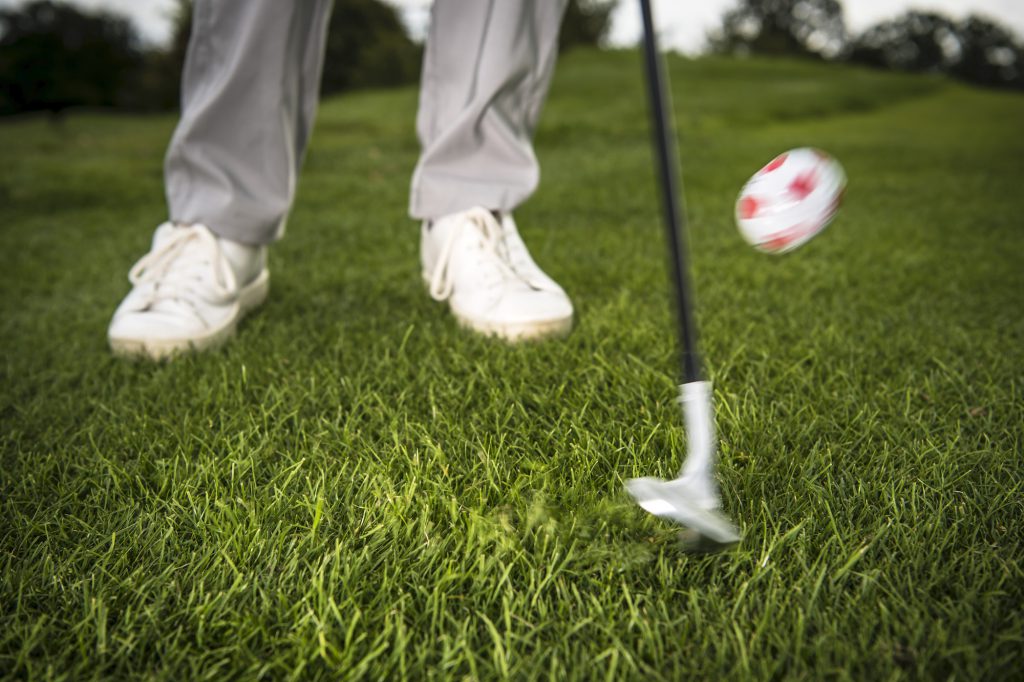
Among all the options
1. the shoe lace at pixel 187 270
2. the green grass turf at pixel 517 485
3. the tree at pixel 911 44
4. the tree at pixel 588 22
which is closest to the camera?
the green grass turf at pixel 517 485

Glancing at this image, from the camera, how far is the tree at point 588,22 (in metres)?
36.8

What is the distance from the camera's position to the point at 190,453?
1.25 meters

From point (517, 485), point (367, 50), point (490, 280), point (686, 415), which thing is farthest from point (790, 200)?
point (367, 50)

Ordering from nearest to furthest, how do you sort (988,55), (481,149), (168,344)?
(168,344)
(481,149)
(988,55)

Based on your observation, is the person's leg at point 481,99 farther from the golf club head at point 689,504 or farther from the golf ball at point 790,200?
the golf club head at point 689,504

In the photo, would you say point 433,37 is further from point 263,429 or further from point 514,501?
point 514,501

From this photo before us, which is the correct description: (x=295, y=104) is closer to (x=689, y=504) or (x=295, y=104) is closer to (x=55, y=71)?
(x=689, y=504)

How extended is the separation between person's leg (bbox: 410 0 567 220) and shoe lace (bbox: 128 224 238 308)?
20.6 inches

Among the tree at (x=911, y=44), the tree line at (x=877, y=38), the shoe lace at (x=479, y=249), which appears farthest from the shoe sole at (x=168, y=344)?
the tree at (x=911, y=44)

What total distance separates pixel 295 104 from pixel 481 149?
51 centimetres

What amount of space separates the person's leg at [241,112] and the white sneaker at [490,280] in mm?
451

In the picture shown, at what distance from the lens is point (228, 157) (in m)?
1.93

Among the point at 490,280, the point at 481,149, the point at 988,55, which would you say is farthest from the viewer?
the point at 988,55

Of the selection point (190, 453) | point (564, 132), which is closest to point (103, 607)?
point (190, 453)
